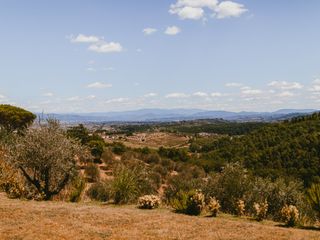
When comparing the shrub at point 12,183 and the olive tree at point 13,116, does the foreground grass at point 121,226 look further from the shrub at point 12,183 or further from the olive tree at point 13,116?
the olive tree at point 13,116

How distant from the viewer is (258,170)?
51812 millimetres

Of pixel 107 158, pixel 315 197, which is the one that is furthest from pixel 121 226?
pixel 107 158

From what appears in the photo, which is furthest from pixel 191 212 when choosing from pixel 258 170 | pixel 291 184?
pixel 258 170

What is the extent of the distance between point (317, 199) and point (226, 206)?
550 centimetres

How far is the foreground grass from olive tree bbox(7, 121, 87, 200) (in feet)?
11.5

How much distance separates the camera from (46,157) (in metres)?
19.0

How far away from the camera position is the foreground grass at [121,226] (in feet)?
39.7

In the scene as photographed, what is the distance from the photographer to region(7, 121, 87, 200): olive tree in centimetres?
1903

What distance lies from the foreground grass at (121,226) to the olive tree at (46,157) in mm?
3507

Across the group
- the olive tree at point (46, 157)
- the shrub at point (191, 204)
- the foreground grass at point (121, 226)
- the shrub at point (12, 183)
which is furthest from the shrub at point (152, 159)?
the foreground grass at point (121, 226)

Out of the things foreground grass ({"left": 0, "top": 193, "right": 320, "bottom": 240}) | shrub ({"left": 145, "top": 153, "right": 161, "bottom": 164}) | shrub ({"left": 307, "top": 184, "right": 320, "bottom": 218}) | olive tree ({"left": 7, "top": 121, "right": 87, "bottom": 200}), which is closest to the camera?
foreground grass ({"left": 0, "top": 193, "right": 320, "bottom": 240})

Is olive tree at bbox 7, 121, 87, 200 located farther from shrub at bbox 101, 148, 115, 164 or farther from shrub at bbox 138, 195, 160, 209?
shrub at bbox 101, 148, 115, 164

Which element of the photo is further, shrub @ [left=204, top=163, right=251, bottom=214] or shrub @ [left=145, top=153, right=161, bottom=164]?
shrub @ [left=145, top=153, right=161, bottom=164]

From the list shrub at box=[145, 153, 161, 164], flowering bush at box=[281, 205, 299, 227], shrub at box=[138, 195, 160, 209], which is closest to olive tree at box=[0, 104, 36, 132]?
shrub at box=[145, 153, 161, 164]
